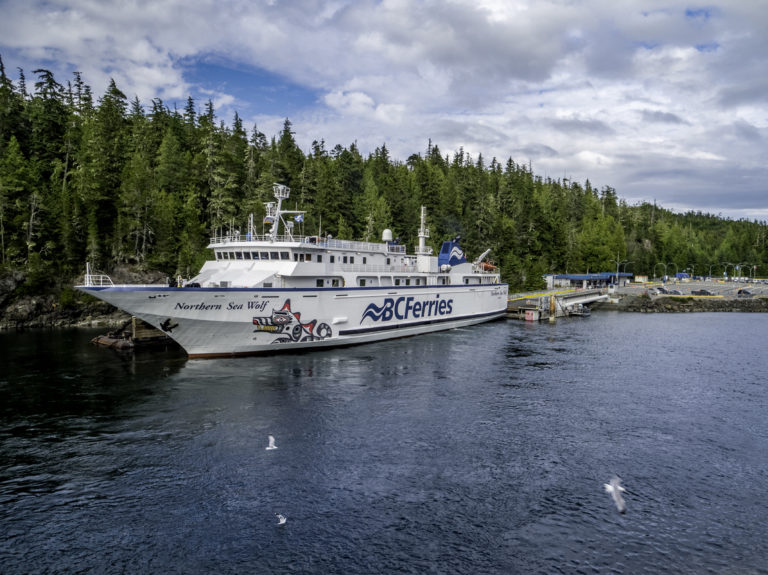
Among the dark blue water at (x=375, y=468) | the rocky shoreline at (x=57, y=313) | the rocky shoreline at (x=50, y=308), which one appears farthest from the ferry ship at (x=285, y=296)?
the rocky shoreline at (x=50, y=308)

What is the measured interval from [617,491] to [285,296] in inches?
914

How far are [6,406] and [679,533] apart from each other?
1140 inches

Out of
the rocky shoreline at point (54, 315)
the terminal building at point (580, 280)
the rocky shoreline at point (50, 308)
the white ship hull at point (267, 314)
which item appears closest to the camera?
the white ship hull at point (267, 314)

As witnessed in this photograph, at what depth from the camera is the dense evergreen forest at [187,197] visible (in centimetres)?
5597

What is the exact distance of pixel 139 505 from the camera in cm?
1384

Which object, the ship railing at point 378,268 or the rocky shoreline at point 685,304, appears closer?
the ship railing at point 378,268

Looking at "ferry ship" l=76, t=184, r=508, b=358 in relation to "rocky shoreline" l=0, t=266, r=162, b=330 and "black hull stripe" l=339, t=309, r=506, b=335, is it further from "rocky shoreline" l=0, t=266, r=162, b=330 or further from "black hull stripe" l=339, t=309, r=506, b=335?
"rocky shoreline" l=0, t=266, r=162, b=330

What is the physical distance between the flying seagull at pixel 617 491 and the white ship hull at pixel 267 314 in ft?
74.7

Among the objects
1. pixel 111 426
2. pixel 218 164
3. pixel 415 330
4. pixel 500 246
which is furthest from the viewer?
pixel 500 246

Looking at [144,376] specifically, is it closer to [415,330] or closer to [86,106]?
[415,330]

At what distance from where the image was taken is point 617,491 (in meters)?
15.2

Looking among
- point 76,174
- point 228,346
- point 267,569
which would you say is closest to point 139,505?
point 267,569

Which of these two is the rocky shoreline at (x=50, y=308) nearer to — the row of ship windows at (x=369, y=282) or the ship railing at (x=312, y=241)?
the ship railing at (x=312, y=241)

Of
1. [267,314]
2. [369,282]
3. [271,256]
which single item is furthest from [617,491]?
[271,256]
